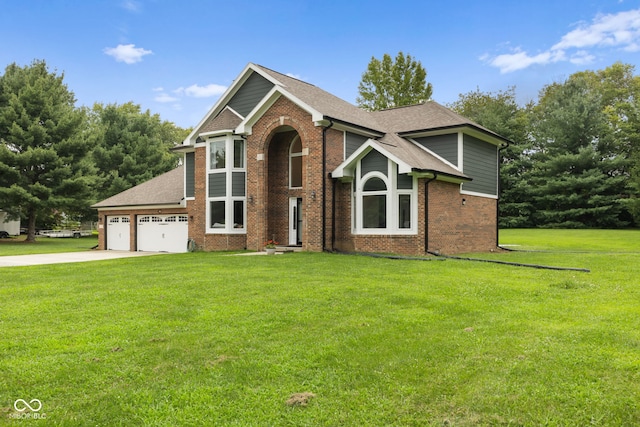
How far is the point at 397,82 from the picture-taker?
135 feet

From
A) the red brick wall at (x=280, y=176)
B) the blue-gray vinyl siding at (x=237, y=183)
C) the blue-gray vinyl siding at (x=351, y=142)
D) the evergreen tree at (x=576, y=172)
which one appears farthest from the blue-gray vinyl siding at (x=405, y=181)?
the evergreen tree at (x=576, y=172)

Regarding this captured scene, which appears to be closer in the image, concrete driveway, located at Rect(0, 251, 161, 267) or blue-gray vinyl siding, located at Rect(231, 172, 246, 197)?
concrete driveway, located at Rect(0, 251, 161, 267)

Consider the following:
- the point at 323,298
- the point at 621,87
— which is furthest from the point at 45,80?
the point at 621,87

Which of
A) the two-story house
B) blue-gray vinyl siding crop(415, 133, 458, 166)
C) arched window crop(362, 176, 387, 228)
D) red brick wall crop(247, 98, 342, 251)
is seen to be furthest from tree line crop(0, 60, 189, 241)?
arched window crop(362, 176, 387, 228)

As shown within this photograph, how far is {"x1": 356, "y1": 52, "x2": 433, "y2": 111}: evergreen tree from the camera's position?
4097 centimetres

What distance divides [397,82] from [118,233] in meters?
27.5

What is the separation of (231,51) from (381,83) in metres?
19.8

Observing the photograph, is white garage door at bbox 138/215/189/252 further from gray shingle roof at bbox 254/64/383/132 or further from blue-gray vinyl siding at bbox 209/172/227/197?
gray shingle roof at bbox 254/64/383/132

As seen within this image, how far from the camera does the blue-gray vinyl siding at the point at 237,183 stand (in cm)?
1864

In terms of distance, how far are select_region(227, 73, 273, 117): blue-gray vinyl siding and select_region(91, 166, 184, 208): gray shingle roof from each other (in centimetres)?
518

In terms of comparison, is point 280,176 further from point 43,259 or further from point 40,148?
point 40,148

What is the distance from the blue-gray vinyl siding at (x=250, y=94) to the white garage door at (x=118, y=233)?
9.12 m

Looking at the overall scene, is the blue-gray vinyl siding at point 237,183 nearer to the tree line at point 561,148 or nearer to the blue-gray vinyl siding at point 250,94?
the blue-gray vinyl siding at point 250,94

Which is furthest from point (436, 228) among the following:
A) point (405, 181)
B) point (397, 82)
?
point (397, 82)
